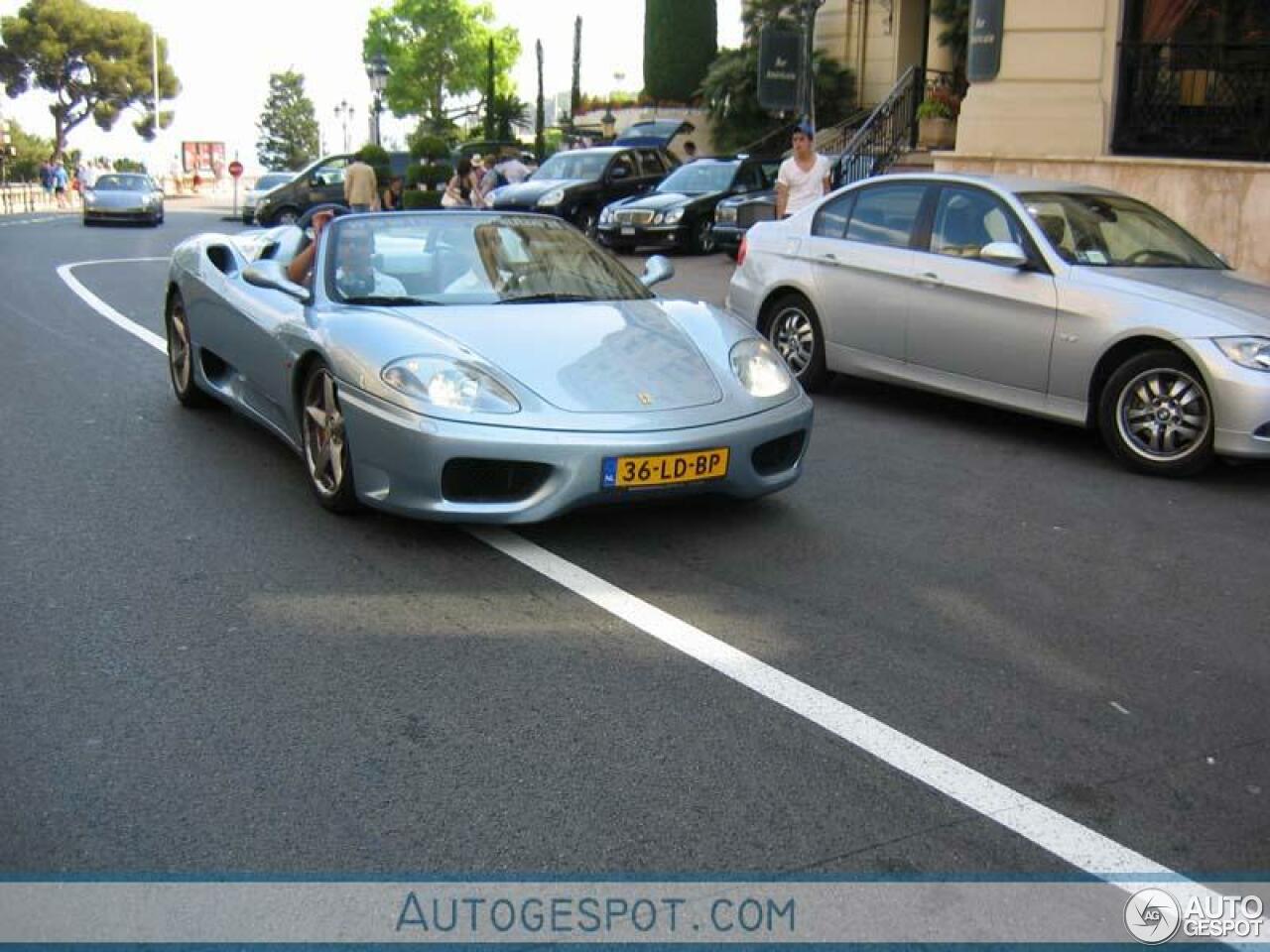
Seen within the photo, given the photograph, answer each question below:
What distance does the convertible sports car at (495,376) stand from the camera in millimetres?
5305

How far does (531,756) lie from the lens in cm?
371

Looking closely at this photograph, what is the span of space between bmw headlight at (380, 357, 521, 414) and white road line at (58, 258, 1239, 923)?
59cm

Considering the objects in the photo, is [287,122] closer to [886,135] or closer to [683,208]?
[886,135]

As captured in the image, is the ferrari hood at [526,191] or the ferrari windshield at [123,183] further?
the ferrari windshield at [123,183]

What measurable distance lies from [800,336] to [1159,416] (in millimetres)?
2771

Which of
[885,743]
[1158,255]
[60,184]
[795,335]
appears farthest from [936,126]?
[60,184]

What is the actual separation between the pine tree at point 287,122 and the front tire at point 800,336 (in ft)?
430

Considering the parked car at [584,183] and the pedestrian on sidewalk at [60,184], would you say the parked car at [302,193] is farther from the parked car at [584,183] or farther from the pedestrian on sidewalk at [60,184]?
the pedestrian on sidewalk at [60,184]

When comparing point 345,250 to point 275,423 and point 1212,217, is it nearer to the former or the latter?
point 275,423

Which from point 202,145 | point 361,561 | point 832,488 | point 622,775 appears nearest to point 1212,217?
point 832,488

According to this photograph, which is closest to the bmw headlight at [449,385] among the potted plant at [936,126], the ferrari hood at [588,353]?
the ferrari hood at [588,353]

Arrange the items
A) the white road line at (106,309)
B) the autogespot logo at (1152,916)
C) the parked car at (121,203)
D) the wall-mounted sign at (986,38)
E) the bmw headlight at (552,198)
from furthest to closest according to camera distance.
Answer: the parked car at (121,203) < the bmw headlight at (552,198) < the wall-mounted sign at (986,38) < the white road line at (106,309) < the autogespot logo at (1152,916)

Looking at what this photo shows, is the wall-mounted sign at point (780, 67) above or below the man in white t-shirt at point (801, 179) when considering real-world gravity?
above

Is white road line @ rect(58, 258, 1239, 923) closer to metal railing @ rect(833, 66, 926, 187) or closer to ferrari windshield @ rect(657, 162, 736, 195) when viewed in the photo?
metal railing @ rect(833, 66, 926, 187)
